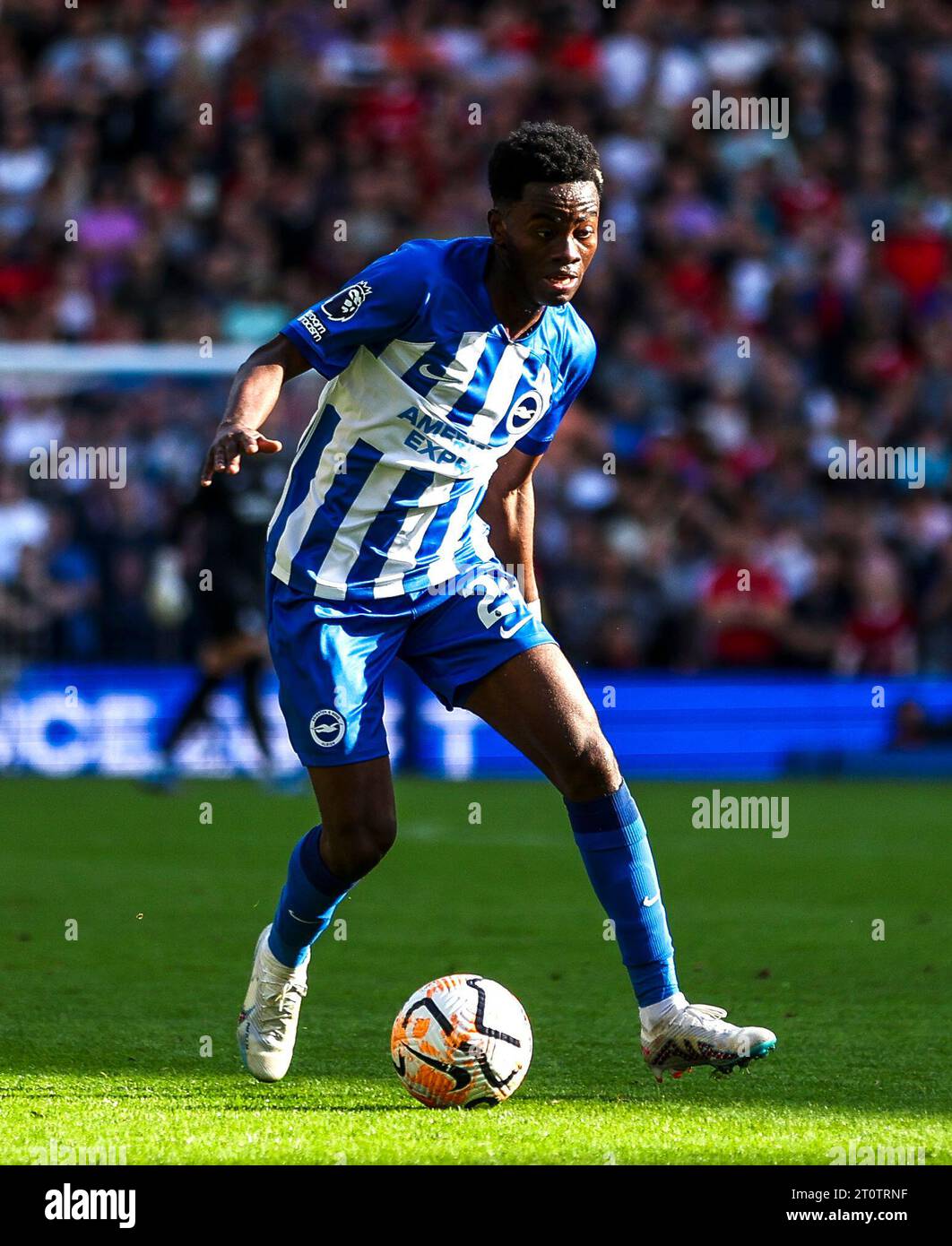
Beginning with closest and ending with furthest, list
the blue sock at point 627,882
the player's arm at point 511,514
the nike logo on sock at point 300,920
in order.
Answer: the blue sock at point 627,882, the nike logo on sock at point 300,920, the player's arm at point 511,514

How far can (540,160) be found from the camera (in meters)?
4.91

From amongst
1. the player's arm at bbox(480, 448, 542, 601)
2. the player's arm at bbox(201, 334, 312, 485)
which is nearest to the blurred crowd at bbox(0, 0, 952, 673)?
the player's arm at bbox(480, 448, 542, 601)

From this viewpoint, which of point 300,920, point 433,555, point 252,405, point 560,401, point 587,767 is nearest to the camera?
point 252,405

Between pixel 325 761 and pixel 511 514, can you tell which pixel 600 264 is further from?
pixel 325 761

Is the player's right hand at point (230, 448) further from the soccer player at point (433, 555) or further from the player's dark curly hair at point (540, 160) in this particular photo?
the player's dark curly hair at point (540, 160)

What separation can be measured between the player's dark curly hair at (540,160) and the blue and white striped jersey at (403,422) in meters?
0.22

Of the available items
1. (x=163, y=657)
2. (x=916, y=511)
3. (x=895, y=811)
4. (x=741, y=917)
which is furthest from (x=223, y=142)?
(x=741, y=917)

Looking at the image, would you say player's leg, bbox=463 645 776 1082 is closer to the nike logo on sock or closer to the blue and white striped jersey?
the blue and white striped jersey

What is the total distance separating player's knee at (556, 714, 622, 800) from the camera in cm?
505

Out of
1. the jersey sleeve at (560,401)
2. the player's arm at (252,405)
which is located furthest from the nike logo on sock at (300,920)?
the jersey sleeve at (560,401)

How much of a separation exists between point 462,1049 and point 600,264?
13.2 meters

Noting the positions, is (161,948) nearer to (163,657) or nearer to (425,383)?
(425,383)

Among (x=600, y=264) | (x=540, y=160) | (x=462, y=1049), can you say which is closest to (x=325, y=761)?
(x=462, y=1049)

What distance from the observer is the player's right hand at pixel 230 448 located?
15.0ft
